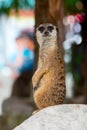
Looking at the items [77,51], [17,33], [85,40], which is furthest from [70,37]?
[17,33]

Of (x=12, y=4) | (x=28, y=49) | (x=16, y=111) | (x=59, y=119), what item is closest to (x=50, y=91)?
(x=59, y=119)

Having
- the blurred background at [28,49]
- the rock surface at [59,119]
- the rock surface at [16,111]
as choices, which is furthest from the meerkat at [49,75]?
the rock surface at [16,111]

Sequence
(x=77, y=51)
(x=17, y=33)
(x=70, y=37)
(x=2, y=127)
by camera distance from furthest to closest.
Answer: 1. (x=17, y=33)
2. (x=77, y=51)
3. (x=70, y=37)
4. (x=2, y=127)

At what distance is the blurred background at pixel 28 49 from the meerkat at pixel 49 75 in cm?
148

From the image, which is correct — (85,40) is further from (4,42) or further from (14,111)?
(4,42)

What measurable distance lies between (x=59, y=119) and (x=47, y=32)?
3.27 ft

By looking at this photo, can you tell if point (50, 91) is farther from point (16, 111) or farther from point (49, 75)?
point (16, 111)

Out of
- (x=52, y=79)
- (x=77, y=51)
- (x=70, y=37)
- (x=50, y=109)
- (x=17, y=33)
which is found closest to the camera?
(x=50, y=109)

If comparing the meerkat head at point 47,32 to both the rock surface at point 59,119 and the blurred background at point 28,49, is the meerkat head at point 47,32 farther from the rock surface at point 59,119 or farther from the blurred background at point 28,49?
the blurred background at point 28,49

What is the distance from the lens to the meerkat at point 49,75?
213 inches

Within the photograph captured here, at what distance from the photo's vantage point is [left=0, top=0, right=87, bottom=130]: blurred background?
28.0 feet

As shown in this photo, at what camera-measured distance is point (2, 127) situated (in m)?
8.78

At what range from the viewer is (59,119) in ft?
16.2

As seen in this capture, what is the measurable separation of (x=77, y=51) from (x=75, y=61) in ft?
1.74
